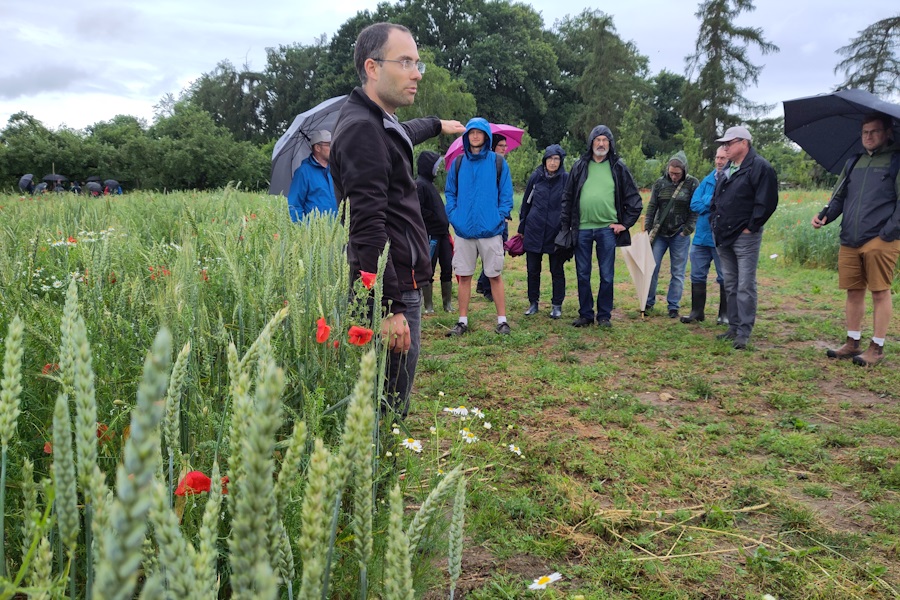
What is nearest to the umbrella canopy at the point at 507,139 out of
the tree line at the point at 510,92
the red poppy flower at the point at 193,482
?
the red poppy flower at the point at 193,482

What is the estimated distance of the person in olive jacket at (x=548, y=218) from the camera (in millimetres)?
7969

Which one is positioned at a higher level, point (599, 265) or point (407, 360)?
point (599, 265)

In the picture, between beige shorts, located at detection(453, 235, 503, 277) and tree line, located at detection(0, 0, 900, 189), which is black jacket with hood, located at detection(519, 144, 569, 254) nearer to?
beige shorts, located at detection(453, 235, 503, 277)

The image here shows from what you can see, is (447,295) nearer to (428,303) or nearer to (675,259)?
(428,303)

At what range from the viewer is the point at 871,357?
19.0 feet

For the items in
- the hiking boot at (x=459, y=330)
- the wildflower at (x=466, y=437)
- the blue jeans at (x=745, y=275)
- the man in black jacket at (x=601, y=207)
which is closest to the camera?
the wildflower at (x=466, y=437)

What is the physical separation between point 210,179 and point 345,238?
80.7 feet

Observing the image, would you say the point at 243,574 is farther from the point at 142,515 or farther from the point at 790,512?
the point at 790,512

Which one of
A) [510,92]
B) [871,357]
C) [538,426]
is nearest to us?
[538,426]

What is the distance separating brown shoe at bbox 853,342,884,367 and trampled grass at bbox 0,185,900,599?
137 millimetres

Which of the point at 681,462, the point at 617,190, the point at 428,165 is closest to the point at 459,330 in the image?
the point at 428,165

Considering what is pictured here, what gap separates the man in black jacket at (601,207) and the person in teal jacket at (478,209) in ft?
3.01

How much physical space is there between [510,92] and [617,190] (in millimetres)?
48704

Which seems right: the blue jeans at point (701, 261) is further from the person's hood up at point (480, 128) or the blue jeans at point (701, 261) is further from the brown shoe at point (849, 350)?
the person's hood up at point (480, 128)
